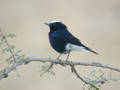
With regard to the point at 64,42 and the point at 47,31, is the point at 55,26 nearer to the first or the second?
the point at 64,42

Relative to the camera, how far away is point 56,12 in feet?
37.9

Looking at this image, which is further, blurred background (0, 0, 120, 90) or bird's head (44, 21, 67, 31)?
blurred background (0, 0, 120, 90)

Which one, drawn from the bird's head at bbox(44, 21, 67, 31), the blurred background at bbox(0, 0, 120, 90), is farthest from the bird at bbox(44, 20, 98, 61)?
the blurred background at bbox(0, 0, 120, 90)

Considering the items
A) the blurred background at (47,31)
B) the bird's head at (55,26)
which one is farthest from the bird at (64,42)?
the blurred background at (47,31)

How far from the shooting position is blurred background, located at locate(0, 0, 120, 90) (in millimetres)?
8750

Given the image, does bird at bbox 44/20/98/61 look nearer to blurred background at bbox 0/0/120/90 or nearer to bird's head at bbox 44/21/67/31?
bird's head at bbox 44/21/67/31

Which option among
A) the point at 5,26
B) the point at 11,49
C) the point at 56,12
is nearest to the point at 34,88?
the point at 5,26

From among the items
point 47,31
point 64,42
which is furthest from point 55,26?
point 47,31

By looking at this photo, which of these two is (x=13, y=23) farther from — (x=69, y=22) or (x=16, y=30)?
(x=69, y=22)

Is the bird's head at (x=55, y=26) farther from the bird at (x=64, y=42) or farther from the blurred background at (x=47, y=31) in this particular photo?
the blurred background at (x=47, y=31)

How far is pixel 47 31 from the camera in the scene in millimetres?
10367

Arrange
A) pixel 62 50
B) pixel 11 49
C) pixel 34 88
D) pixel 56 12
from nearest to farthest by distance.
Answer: pixel 11 49
pixel 62 50
pixel 34 88
pixel 56 12

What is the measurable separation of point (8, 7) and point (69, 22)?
1.40m

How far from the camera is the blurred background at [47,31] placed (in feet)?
28.7
